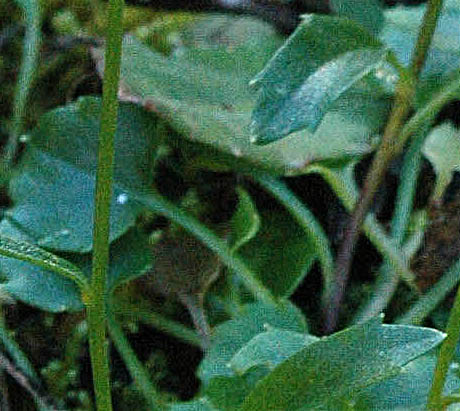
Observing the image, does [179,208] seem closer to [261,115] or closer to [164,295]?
[164,295]

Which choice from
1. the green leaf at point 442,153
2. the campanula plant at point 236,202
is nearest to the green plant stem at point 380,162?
the campanula plant at point 236,202

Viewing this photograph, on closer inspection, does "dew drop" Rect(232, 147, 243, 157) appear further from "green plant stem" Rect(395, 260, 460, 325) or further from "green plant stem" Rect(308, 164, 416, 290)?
"green plant stem" Rect(395, 260, 460, 325)

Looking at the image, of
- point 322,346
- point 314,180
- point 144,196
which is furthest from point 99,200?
point 314,180

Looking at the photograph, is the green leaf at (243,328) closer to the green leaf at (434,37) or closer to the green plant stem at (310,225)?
the green plant stem at (310,225)

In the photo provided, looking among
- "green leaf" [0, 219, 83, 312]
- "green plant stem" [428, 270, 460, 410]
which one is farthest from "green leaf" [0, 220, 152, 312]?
"green plant stem" [428, 270, 460, 410]

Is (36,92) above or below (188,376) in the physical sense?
above

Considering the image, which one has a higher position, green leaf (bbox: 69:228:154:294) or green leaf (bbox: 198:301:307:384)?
green leaf (bbox: 69:228:154:294)

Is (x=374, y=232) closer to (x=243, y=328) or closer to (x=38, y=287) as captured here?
(x=243, y=328)
